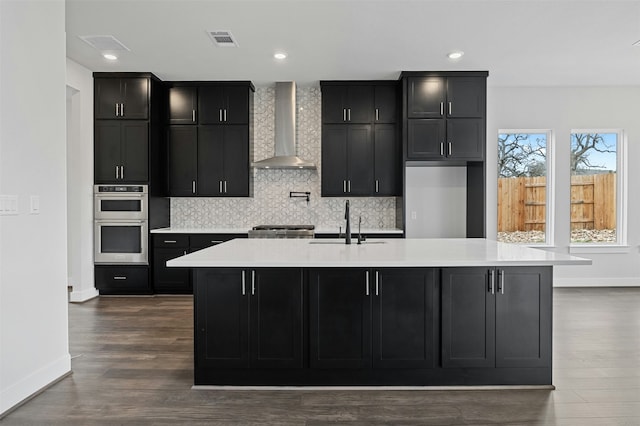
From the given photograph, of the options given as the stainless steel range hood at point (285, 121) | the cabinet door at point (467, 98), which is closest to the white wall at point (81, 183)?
the stainless steel range hood at point (285, 121)

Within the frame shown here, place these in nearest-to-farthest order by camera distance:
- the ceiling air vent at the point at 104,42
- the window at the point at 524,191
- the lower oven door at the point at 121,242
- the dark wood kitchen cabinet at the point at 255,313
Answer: the dark wood kitchen cabinet at the point at 255,313
the ceiling air vent at the point at 104,42
the lower oven door at the point at 121,242
the window at the point at 524,191

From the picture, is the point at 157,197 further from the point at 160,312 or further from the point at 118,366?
the point at 118,366

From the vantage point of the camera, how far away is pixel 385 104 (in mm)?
5816

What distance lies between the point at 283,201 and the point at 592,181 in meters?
4.42

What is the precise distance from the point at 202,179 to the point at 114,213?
46.2 inches

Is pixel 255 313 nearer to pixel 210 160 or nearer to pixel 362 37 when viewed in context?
pixel 362 37

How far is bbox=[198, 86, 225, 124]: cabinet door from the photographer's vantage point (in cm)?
590

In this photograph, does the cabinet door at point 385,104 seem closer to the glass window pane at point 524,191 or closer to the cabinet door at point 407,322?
the glass window pane at point 524,191

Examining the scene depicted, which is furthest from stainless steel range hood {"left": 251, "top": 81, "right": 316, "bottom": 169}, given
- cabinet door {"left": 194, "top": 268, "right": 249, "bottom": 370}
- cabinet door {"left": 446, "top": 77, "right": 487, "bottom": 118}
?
cabinet door {"left": 194, "top": 268, "right": 249, "bottom": 370}

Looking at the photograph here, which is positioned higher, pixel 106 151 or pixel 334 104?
pixel 334 104

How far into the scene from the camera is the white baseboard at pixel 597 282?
6219 mm

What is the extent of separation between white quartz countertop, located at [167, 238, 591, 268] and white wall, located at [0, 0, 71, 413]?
36.6 inches

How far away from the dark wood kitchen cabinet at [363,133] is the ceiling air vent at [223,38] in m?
1.65

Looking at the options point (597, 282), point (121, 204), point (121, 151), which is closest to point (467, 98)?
point (597, 282)
